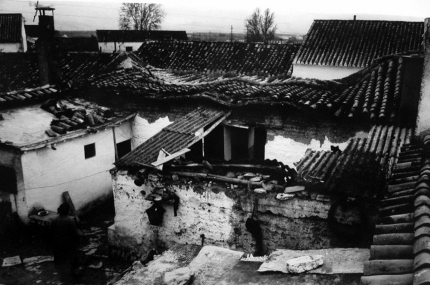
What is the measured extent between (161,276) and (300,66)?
18.7m

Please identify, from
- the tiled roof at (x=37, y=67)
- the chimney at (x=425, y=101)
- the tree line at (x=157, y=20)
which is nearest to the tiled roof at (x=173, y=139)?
the chimney at (x=425, y=101)

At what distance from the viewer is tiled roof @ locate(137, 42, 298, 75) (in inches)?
847

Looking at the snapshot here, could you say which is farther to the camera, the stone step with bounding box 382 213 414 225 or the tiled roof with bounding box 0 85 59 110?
the tiled roof with bounding box 0 85 59 110

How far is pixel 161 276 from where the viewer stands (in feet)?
15.1

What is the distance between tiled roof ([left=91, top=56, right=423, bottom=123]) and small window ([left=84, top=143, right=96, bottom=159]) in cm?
250

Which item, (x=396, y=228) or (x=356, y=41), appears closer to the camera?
(x=396, y=228)

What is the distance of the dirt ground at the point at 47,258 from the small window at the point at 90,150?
7.59ft

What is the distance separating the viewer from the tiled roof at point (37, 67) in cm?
1805

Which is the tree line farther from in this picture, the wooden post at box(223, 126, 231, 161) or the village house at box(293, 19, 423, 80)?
the wooden post at box(223, 126, 231, 161)

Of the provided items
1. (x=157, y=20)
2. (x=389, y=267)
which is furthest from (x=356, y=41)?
(x=157, y=20)

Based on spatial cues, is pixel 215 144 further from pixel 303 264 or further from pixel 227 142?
pixel 303 264

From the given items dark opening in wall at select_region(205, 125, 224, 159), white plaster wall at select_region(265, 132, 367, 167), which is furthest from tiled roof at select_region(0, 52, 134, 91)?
white plaster wall at select_region(265, 132, 367, 167)

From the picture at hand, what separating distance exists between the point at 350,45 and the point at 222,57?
7.67 m

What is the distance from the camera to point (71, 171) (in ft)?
39.0
